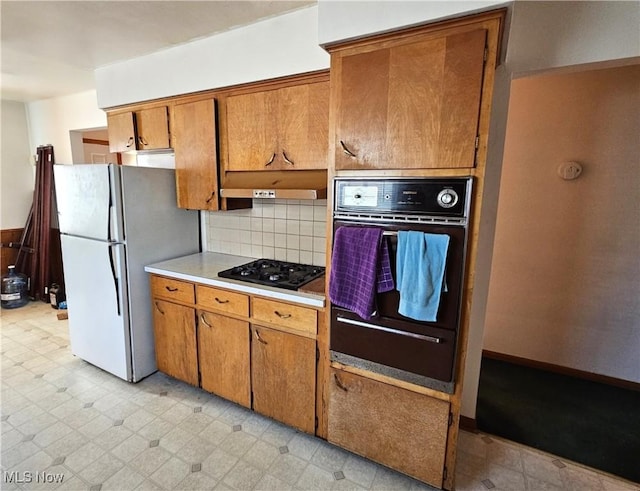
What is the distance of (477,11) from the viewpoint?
1216 mm

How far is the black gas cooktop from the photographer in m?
1.98

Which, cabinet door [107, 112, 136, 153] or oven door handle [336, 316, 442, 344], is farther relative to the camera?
cabinet door [107, 112, 136, 153]

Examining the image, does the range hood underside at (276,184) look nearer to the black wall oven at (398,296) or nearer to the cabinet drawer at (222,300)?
the black wall oven at (398,296)

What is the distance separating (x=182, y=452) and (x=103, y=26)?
260 cm

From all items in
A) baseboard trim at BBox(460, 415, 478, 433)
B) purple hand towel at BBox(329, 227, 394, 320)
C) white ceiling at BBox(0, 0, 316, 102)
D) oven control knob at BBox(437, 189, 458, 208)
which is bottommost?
baseboard trim at BBox(460, 415, 478, 433)

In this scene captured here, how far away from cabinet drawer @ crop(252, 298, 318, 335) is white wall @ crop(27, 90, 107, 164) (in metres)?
2.94

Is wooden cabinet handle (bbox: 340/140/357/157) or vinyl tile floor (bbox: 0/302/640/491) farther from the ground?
wooden cabinet handle (bbox: 340/140/357/157)

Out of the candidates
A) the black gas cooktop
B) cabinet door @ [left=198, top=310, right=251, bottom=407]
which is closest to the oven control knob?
the black gas cooktop

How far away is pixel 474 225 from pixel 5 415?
9.92ft

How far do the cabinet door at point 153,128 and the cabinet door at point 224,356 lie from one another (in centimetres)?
139

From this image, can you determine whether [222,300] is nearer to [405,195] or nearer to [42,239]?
[405,195]

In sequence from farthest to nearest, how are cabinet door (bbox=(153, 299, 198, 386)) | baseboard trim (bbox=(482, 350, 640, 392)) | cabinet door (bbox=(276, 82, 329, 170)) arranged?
baseboard trim (bbox=(482, 350, 640, 392)) < cabinet door (bbox=(153, 299, 198, 386)) < cabinet door (bbox=(276, 82, 329, 170))

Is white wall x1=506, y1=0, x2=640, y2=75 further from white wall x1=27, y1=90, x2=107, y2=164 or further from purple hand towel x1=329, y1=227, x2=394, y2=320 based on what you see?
white wall x1=27, y1=90, x2=107, y2=164

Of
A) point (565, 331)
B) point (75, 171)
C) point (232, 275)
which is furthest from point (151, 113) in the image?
point (565, 331)
